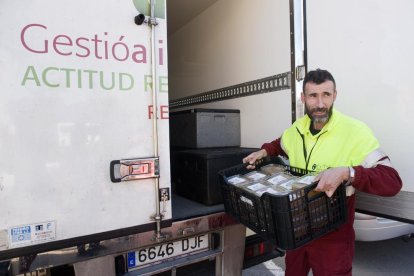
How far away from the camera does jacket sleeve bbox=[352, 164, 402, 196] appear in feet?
4.97

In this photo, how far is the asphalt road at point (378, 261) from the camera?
10.8ft

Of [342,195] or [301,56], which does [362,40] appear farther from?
[342,195]

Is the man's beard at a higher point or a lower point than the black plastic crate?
higher

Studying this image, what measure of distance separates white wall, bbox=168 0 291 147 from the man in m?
0.46

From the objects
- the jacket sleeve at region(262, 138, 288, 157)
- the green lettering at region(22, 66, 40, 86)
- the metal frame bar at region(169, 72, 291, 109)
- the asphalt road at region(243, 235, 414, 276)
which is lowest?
the asphalt road at region(243, 235, 414, 276)

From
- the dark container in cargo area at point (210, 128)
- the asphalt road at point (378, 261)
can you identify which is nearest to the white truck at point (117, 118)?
the dark container in cargo area at point (210, 128)

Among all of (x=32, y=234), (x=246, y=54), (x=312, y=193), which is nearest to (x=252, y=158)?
(x=312, y=193)

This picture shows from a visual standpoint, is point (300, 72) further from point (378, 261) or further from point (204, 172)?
point (378, 261)

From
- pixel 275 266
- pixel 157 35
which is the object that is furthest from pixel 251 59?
pixel 275 266

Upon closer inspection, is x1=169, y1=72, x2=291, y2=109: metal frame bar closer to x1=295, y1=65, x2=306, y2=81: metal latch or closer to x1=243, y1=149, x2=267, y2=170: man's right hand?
x1=295, y1=65, x2=306, y2=81: metal latch

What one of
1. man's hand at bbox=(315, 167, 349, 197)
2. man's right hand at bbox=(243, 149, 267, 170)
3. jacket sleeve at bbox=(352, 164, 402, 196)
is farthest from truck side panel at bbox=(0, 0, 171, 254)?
jacket sleeve at bbox=(352, 164, 402, 196)

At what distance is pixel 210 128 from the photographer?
2.80m

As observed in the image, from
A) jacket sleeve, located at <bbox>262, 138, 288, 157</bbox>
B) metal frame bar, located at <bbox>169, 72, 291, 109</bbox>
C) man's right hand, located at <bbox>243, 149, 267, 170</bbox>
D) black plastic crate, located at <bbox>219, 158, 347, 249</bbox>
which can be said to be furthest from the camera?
metal frame bar, located at <bbox>169, 72, 291, 109</bbox>

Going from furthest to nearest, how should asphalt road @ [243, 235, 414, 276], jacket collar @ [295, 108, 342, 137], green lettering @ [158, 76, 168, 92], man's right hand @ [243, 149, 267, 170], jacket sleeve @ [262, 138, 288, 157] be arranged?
asphalt road @ [243, 235, 414, 276] < jacket sleeve @ [262, 138, 288, 157] < man's right hand @ [243, 149, 267, 170] < jacket collar @ [295, 108, 342, 137] < green lettering @ [158, 76, 168, 92]
